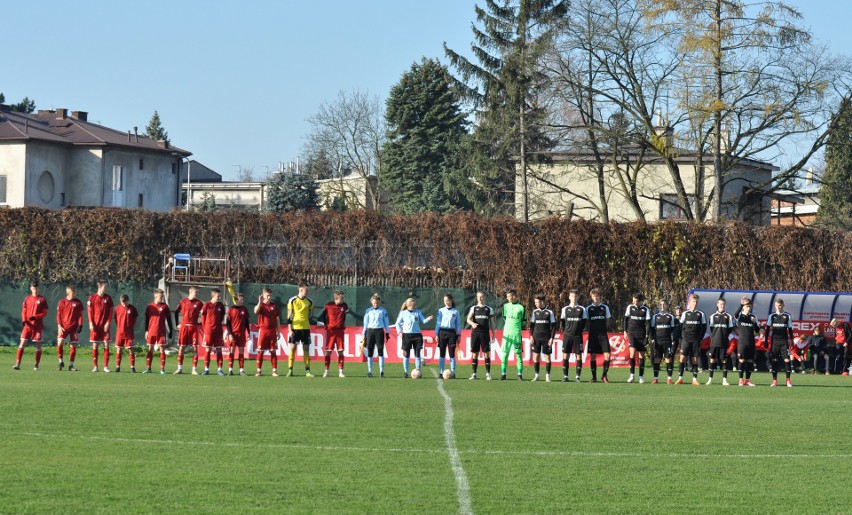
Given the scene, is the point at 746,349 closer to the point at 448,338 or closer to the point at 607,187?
the point at 448,338

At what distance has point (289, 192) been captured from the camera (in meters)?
65.6

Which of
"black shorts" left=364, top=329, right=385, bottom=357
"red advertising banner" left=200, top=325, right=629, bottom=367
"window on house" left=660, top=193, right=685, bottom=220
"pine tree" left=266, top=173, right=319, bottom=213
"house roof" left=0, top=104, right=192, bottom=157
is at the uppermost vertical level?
"house roof" left=0, top=104, right=192, bottom=157

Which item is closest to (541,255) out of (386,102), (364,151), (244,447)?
(244,447)

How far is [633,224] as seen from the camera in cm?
3506

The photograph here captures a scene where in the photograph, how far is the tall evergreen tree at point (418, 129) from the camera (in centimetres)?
6819

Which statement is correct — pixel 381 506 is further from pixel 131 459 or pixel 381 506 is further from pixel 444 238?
pixel 444 238

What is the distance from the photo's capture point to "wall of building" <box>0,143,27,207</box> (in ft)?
201

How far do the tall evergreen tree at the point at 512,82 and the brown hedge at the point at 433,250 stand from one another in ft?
34.9

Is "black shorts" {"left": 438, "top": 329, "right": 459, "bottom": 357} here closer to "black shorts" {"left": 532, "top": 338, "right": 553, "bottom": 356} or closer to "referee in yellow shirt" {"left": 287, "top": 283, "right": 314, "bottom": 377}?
"black shorts" {"left": 532, "top": 338, "right": 553, "bottom": 356}

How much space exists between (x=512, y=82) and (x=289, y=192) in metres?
22.8

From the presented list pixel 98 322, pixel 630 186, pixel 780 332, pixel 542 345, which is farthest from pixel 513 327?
pixel 630 186

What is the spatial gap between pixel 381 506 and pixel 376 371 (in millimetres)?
19088

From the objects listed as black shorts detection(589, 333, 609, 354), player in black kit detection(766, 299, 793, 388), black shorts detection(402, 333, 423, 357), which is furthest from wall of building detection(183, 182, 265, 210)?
player in black kit detection(766, 299, 793, 388)

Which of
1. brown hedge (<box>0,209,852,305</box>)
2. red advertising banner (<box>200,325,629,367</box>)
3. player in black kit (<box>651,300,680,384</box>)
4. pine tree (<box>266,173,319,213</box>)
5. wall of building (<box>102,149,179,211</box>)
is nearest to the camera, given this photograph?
player in black kit (<box>651,300,680,384</box>)
